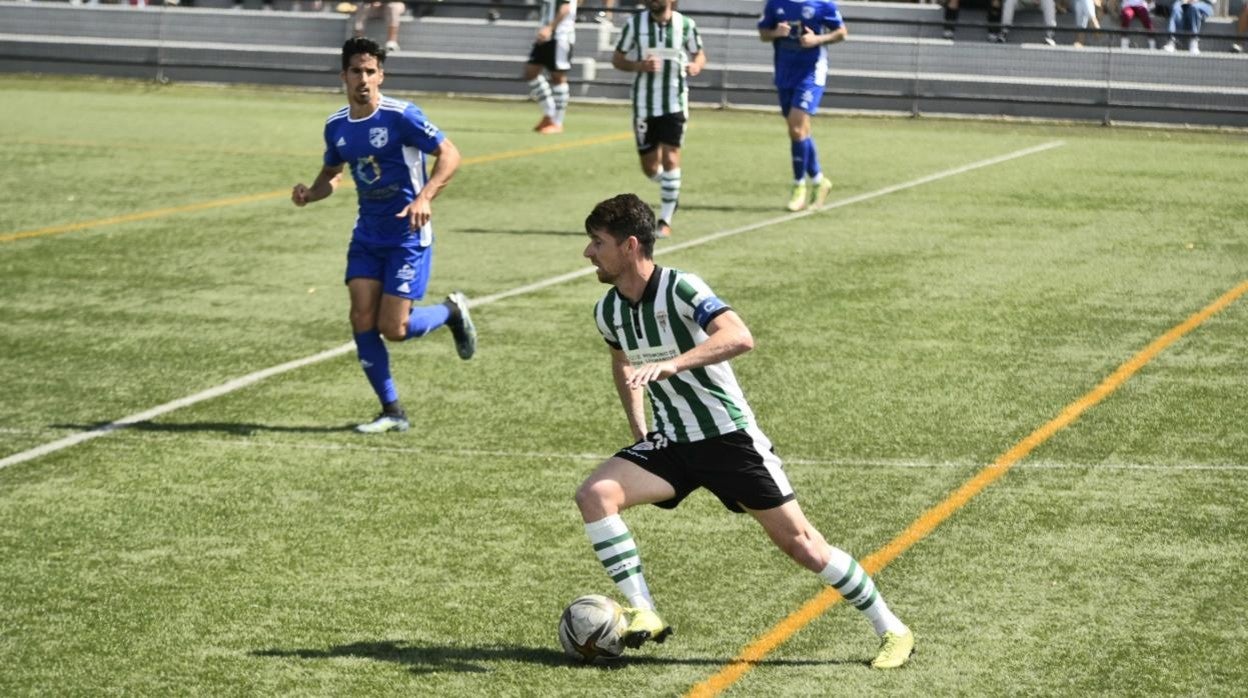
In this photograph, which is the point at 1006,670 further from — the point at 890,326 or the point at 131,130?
the point at 131,130

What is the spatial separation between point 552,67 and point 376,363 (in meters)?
17.8

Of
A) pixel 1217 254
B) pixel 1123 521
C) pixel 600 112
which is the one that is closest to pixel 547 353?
pixel 1123 521

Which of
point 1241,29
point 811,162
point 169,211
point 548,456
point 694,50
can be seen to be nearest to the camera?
point 548,456

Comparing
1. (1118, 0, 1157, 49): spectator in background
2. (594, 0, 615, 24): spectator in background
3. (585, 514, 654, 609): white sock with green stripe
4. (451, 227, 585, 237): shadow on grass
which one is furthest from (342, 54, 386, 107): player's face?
(1118, 0, 1157, 49): spectator in background

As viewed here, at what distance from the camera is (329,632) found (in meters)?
7.34

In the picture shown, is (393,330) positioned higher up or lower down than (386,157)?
lower down

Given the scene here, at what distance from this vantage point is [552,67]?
28.0 metres

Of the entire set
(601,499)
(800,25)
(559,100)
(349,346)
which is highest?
Answer: (800,25)

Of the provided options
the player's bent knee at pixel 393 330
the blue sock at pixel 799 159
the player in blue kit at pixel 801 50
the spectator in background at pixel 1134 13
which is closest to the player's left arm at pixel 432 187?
→ the player's bent knee at pixel 393 330

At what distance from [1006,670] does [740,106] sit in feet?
82.1

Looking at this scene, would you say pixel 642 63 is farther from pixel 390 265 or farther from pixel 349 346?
pixel 390 265

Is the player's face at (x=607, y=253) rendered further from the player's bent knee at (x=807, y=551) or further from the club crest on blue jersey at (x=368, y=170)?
the club crest on blue jersey at (x=368, y=170)

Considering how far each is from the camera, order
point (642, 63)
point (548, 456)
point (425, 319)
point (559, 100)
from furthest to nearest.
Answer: point (559, 100), point (642, 63), point (425, 319), point (548, 456)

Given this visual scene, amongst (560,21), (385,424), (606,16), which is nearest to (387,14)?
(606,16)
